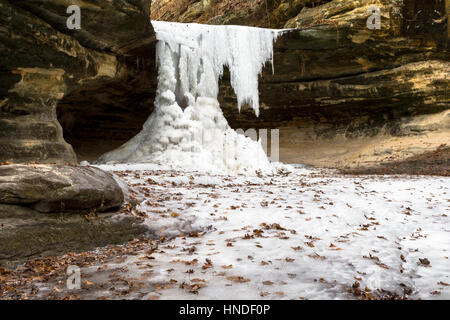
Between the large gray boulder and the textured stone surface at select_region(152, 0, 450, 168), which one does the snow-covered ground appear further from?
the textured stone surface at select_region(152, 0, 450, 168)

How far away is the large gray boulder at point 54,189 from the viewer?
14.8ft

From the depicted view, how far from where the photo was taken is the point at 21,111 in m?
11.1

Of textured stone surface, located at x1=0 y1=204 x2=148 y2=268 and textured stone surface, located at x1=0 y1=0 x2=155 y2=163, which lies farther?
textured stone surface, located at x1=0 y1=0 x2=155 y2=163

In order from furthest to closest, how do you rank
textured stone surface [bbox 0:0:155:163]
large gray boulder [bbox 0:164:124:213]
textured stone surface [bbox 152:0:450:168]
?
textured stone surface [bbox 152:0:450:168], textured stone surface [bbox 0:0:155:163], large gray boulder [bbox 0:164:124:213]

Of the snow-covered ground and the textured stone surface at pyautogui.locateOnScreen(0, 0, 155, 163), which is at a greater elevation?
the textured stone surface at pyautogui.locateOnScreen(0, 0, 155, 163)

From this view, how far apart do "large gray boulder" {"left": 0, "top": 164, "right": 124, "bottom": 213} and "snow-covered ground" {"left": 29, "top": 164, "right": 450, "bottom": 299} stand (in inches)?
32.1

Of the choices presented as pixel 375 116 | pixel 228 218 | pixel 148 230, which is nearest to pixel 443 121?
pixel 375 116

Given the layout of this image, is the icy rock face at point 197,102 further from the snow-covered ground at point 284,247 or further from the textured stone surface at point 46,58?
the snow-covered ground at point 284,247

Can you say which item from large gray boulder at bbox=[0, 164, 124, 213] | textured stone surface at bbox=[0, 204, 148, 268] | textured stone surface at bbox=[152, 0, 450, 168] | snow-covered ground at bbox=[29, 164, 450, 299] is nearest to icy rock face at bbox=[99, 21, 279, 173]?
textured stone surface at bbox=[152, 0, 450, 168]

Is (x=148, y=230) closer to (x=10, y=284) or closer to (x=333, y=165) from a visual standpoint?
(x=10, y=284)

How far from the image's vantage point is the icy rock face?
13.5 meters

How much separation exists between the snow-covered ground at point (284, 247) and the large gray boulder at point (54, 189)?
816 mm

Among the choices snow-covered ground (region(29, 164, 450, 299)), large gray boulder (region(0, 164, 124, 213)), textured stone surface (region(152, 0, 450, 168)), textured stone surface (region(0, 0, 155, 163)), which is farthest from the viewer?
textured stone surface (region(152, 0, 450, 168))

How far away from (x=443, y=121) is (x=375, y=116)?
3.57 metres
